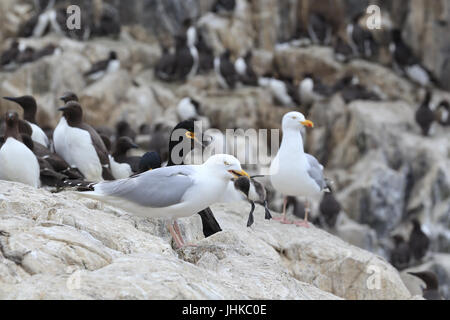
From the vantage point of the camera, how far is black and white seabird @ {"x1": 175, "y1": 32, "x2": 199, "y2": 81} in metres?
19.7

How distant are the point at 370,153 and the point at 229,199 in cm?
881

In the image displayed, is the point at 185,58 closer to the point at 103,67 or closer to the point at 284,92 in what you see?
the point at 103,67

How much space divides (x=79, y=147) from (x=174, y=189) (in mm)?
3403

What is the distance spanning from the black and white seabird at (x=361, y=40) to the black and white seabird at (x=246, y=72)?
3295 millimetres

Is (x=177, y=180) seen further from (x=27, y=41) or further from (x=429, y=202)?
(x=27, y=41)

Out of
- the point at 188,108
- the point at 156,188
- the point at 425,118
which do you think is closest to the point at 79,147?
the point at 156,188

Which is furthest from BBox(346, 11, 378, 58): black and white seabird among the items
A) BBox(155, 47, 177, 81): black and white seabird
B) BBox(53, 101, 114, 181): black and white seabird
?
BBox(53, 101, 114, 181): black and white seabird

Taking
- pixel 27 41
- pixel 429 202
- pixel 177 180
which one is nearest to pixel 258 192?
pixel 177 180

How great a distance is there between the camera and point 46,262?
4270 mm

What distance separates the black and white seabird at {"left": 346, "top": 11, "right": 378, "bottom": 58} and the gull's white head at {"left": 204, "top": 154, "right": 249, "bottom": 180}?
16367 millimetres

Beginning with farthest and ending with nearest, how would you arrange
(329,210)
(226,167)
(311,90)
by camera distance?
1. (311,90)
2. (329,210)
3. (226,167)

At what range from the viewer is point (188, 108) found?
58.1ft

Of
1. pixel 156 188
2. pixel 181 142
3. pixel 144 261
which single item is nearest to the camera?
pixel 144 261

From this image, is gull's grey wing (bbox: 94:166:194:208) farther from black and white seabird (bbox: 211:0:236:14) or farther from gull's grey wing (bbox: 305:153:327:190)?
black and white seabird (bbox: 211:0:236:14)
